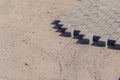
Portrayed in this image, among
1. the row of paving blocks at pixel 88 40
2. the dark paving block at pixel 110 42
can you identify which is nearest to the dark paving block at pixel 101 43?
the row of paving blocks at pixel 88 40

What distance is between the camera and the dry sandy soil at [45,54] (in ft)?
21.6

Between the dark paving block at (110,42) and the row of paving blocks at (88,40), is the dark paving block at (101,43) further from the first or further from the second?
the dark paving block at (110,42)

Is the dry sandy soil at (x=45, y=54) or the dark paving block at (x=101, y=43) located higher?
the dark paving block at (x=101, y=43)

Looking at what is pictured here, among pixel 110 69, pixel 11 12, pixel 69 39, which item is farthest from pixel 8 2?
pixel 110 69

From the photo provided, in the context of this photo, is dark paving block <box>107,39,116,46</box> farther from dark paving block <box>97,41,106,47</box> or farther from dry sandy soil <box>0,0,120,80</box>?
dry sandy soil <box>0,0,120,80</box>

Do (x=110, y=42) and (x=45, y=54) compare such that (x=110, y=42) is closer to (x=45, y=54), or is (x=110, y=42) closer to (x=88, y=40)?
(x=88, y=40)

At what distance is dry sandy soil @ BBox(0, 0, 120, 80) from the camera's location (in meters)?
6.57

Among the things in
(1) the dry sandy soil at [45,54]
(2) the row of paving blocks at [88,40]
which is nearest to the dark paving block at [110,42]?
(2) the row of paving blocks at [88,40]

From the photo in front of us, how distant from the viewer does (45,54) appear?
7.39 meters

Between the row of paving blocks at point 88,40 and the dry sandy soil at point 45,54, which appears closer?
the dry sandy soil at point 45,54

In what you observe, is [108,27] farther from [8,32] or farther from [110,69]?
[8,32]

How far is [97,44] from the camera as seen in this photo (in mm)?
7461

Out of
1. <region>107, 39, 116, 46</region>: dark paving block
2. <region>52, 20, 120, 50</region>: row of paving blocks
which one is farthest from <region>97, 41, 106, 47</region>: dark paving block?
<region>107, 39, 116, 46</region>: dark paving block

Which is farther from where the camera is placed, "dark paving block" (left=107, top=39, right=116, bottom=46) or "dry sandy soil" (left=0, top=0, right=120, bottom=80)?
"dark paving block" (left=107, top=39, right=116, bottom=46)
